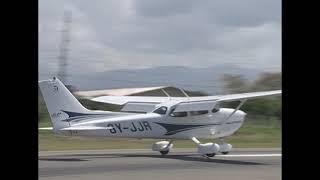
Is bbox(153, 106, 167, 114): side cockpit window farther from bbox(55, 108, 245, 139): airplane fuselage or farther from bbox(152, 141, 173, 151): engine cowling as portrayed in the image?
bbox(152, 141, 173, 151): engine cowling

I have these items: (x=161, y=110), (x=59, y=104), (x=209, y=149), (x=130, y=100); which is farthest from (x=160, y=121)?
(x=130, y=100)

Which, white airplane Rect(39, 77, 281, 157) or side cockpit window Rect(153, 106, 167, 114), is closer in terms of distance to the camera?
white airplane Rect(39, 77, 281, 157)

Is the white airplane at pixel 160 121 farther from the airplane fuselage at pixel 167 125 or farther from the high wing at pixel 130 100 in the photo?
the high wing at pixel 130 100

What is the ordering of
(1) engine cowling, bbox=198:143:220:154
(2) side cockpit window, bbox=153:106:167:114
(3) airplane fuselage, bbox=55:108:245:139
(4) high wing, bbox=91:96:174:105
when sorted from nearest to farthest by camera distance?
(1) engine cowling, bbox=198:143:220:154 → (3) airplane fuselage, bbox=55:108:245:139 → (2) side cockpit window, bbox=153:106:167:114 → (4) high wing, bbox=91:96:174:105

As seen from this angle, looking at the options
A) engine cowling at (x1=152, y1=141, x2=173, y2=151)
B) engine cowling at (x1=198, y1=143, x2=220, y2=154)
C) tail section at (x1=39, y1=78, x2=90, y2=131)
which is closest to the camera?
engine cowling at (x1=198, y1=143, x2=220, y2=154)

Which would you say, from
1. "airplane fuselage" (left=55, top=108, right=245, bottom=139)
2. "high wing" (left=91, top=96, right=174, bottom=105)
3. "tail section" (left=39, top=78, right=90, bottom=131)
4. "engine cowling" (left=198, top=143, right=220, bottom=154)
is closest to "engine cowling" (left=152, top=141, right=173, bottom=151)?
"airplane fuselage" (left=55, top=108, right=245, bottom=139)

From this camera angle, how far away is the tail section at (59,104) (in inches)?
556

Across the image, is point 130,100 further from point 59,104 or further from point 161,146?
point 161,146

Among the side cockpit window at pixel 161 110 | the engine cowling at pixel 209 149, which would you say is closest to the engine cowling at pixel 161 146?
the side cockpit window at pixel 161 110

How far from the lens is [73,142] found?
69.5 feet

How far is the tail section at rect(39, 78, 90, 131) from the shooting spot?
46.4 ft
